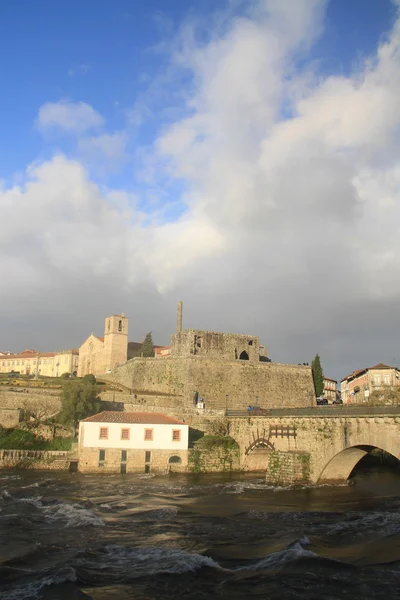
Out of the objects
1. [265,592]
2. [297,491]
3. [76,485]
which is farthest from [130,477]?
[265,592]

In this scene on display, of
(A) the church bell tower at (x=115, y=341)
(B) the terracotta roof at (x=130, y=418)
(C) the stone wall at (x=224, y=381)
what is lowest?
(B) the terracotta roof at (x=130, y=418)

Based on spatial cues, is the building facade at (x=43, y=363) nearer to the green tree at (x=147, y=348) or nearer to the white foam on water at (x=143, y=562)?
the green tree at (x=147, y=348)

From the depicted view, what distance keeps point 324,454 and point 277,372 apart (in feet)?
122

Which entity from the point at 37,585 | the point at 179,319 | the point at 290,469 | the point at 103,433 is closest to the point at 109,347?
the point at 179,319

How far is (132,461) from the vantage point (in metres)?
A: 44.9

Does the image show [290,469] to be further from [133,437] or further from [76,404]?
[76,404]

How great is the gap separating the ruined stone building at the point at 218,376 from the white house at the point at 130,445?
1812 cm

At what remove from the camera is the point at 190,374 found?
66438mm

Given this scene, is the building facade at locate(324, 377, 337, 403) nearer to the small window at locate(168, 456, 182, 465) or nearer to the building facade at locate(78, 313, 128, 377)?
the building facade at locate(78, 313, 128, 377)

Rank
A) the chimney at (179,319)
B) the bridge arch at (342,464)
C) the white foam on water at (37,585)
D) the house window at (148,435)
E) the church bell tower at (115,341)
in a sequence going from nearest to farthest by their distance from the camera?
the white foam on water at (37,585) → the bridge arch at (342,464) → the house window at (148,435) → the chimney at (179,319) → the church bell tower at (115,341)

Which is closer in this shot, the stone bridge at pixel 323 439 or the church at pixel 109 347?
the stone bridge at pixel 323 439

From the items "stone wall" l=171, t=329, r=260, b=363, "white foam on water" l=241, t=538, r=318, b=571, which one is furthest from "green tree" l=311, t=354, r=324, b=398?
"white foam on water" l=241, t=538, r=318, b=571

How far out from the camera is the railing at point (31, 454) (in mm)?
46562

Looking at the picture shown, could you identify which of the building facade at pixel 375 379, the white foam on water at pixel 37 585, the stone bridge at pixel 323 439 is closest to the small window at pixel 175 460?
the stone bridge at pixel 323 439
